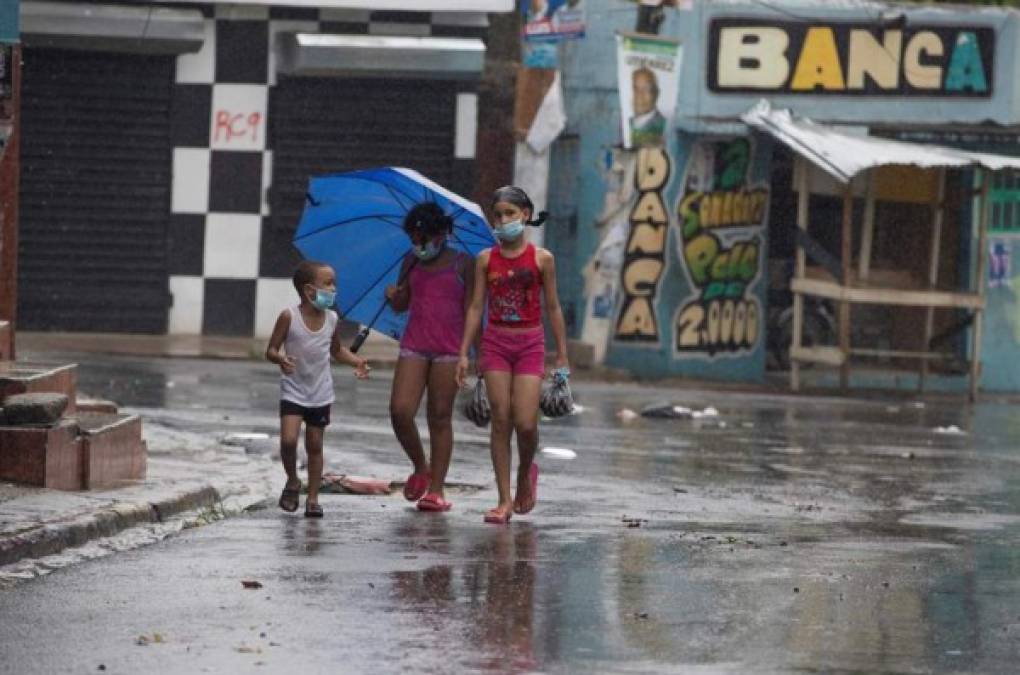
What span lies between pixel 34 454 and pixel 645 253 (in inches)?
513

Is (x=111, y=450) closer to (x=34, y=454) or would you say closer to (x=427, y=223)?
(x=34, y=454)

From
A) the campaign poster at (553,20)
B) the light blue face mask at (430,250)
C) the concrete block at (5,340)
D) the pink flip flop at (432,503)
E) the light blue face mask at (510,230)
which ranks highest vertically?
the campaign poster at (553,20)

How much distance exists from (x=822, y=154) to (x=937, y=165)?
3.34 feet

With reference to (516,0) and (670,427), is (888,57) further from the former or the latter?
(670,427)

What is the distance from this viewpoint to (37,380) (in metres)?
10.7

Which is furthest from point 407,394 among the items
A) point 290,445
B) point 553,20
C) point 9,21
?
point 553,20

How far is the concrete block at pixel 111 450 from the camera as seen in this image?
10.4 meters

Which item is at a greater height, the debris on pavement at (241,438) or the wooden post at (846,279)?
the wooden post at (846,279)

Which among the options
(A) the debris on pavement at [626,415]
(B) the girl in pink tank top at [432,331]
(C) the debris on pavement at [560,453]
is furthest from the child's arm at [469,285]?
(A) the debris on pavement at [626,415]

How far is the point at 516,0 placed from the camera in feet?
74.0

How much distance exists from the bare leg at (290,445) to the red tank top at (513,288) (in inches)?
41.2

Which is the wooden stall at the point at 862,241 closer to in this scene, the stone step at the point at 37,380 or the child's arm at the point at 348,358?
the child's arm at the point at 348,358

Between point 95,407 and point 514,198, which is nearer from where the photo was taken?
point 514,198

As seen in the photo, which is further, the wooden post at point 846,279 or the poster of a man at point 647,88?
the poster of a man at point 647,88
